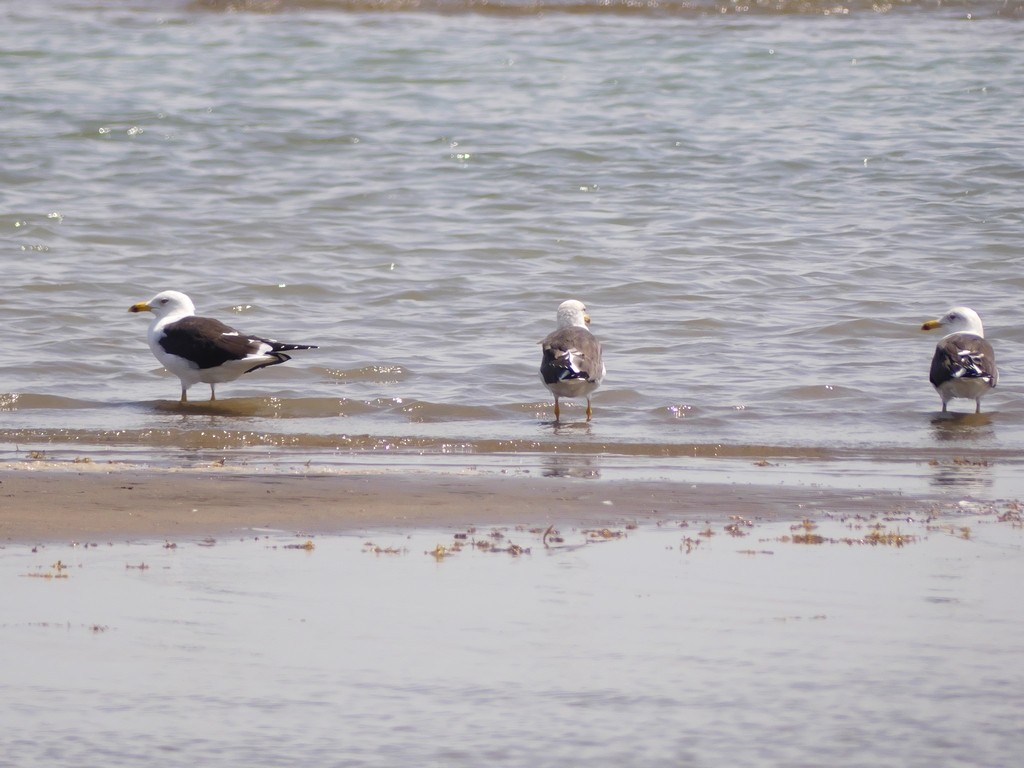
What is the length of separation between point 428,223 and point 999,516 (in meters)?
10.6

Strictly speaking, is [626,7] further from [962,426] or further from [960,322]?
[962,426]

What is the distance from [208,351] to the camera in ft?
36.6

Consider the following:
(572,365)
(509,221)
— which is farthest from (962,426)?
(509,221)

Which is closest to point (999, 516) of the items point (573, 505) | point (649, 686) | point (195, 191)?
point (573, 505)

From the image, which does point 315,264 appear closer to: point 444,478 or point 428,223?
point 428,223

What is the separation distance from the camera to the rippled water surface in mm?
10688

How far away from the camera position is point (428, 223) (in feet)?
56.4

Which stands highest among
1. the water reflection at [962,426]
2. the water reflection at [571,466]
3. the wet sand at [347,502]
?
the water reflection at [962,426]

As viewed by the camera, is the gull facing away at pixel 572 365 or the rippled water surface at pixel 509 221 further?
the rippled water surface at pixel 509 221

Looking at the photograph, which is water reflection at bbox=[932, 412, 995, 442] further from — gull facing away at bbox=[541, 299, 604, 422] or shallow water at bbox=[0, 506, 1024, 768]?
shallow water at bbox=[0, 506, 1024, 768]

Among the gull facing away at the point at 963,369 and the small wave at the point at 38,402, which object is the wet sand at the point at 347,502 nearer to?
the small wave at the point at 38,402

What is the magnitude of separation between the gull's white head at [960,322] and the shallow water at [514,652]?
5618 mm

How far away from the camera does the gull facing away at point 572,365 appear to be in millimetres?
10516

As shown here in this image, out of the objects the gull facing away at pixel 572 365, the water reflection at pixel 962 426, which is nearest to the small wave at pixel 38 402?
the gull facing away at pixel 572 365
